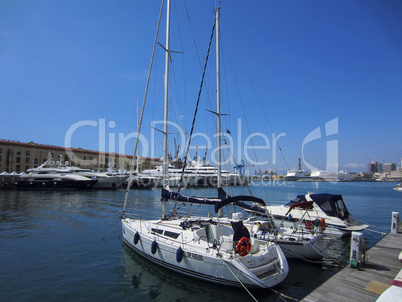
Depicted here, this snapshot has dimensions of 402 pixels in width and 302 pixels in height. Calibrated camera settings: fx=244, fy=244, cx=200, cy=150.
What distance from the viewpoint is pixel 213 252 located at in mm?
10562

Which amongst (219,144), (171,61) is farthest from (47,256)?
(171,61)

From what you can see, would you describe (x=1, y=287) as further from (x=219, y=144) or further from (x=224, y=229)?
(x=219, y=144)

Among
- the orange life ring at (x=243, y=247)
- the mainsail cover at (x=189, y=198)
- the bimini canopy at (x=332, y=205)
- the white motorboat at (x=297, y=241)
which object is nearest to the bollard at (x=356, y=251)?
the white motorboat at (x=297, y=241)

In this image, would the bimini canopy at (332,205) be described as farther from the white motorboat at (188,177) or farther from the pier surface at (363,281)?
the white motorboat at (188,177)

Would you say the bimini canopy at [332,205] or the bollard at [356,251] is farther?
the bimini canopy at [332,205]

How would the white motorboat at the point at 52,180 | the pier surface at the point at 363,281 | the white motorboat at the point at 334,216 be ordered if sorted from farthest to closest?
the white motorboat at the point at 52,180, the white motorboat at the point at 334,216, the pier surface at the point at 363,281

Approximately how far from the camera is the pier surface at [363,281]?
25.4 ft

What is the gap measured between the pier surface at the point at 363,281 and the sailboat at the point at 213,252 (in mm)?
2015

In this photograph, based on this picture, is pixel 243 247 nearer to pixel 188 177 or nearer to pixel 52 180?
pixel 52 180

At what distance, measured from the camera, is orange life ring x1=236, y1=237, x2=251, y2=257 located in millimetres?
10078

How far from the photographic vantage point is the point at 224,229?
527 inches

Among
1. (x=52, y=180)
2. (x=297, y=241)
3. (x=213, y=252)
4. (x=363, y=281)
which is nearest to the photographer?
(x=363, y=281)

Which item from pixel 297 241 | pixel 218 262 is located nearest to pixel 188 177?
pixel 297 241

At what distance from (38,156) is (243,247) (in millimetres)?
106330
